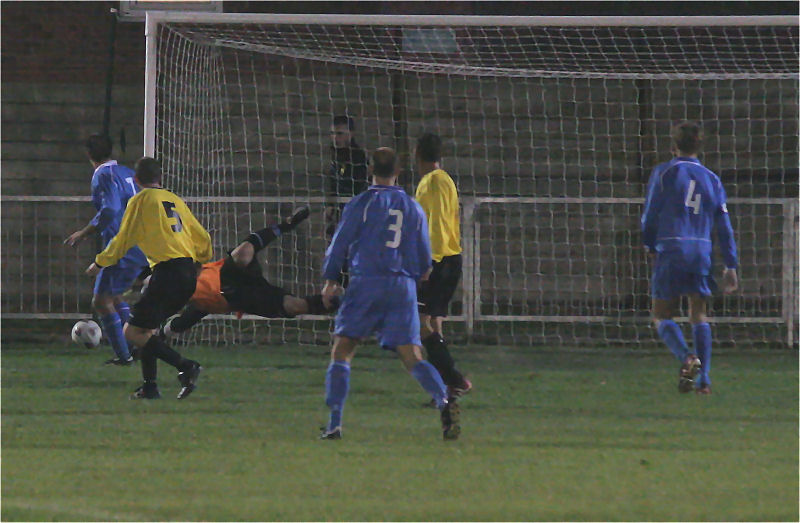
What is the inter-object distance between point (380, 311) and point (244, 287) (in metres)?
3.76

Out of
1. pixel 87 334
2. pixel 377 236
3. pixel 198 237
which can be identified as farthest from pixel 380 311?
pixel 87 334

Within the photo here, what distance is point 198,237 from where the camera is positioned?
923cm

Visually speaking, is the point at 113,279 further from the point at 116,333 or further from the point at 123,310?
the point at 123,310

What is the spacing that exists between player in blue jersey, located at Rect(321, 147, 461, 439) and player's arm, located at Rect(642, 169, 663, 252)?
256 cm

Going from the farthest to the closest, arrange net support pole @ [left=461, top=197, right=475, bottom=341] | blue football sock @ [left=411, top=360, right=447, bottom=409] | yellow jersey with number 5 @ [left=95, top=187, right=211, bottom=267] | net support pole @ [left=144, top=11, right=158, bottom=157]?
net support pole @ [left=461, top=197, right=475, bottom=341] < net support pole @ [left=144, top=11, right=158, bottom=157] < yellow jersey with number 5 @ [left=95, top=187, right=211, bottom=267] < blue football sock @ [left=411, top=360, right=447, bottom=409]

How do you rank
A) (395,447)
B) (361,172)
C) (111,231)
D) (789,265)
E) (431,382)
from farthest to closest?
(789,265)
(361,172)
(111,231)
(431,382)
(395,447)

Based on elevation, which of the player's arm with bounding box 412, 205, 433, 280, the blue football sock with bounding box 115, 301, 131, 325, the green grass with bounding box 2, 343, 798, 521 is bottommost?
the green grass with bounding box 2, 343, 798, 521

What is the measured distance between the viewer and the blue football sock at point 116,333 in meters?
10.9

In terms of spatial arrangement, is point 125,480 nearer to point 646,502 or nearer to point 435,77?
point 646,502

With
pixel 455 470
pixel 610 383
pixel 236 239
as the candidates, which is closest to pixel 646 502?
pixel 455 470

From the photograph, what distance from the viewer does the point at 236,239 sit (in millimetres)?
14164

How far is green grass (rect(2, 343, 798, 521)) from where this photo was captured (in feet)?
18.4

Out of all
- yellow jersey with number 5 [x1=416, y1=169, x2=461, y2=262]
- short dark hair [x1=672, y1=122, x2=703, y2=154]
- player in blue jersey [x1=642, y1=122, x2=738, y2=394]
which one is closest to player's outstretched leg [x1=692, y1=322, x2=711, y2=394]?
player in blue jersey [x1=642, y1=122, x2=738, y2=394]

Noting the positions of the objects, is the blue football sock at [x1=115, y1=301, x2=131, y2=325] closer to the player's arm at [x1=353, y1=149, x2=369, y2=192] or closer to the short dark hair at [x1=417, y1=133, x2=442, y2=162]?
the player's arm at [x1=353, y1=149, x2=369, y2=192]
